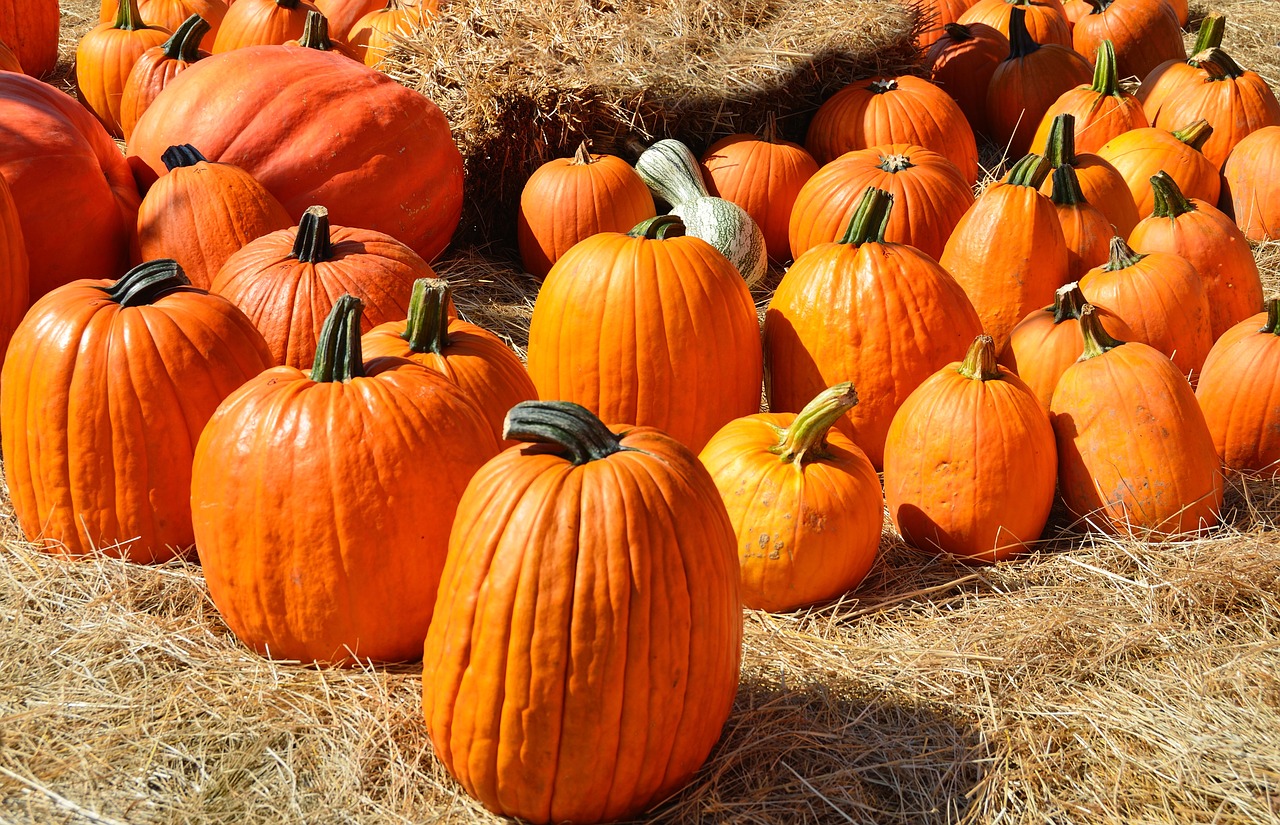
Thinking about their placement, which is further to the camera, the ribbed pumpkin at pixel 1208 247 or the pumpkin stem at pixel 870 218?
the ribbed pumpkin at pixel 1208 247

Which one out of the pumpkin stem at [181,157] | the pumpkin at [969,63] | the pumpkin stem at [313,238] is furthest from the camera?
the pumpkin at [969,63]

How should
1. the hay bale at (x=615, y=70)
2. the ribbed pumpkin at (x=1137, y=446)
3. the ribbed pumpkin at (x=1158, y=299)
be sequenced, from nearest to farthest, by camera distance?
the ribbed pumpkin at (x=1137, y=446) < the ribbed pumpkin at (x=1158, y=299) < the hay bale at (x=615, y=70)

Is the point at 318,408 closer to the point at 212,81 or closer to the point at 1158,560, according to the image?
the point at 1158,560

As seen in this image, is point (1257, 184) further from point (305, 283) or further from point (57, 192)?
point (57, 192)

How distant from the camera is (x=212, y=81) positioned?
Result: 4.88 m

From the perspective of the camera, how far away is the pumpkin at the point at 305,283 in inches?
144

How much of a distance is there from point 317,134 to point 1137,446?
11.1ft

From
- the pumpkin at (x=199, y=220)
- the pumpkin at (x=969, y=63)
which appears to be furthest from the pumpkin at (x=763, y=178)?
the pumpkin at (x=199, y=220)

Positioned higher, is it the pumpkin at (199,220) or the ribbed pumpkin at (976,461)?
the pumpkin at (199,220)

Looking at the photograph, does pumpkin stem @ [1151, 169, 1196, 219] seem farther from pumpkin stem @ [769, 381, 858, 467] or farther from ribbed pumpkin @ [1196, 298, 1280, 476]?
pumpkin stem @ [769, 381, 858, 467]

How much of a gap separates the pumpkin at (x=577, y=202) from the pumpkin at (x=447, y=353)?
6.72 ft

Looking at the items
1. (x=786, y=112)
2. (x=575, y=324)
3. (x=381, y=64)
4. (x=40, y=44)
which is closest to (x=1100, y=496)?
(x=575, y=324)

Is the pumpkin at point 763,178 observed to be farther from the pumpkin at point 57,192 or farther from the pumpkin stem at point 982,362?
the pumpkin at point 57,192

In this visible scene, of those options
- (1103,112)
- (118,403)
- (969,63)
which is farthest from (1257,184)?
(118,403)
